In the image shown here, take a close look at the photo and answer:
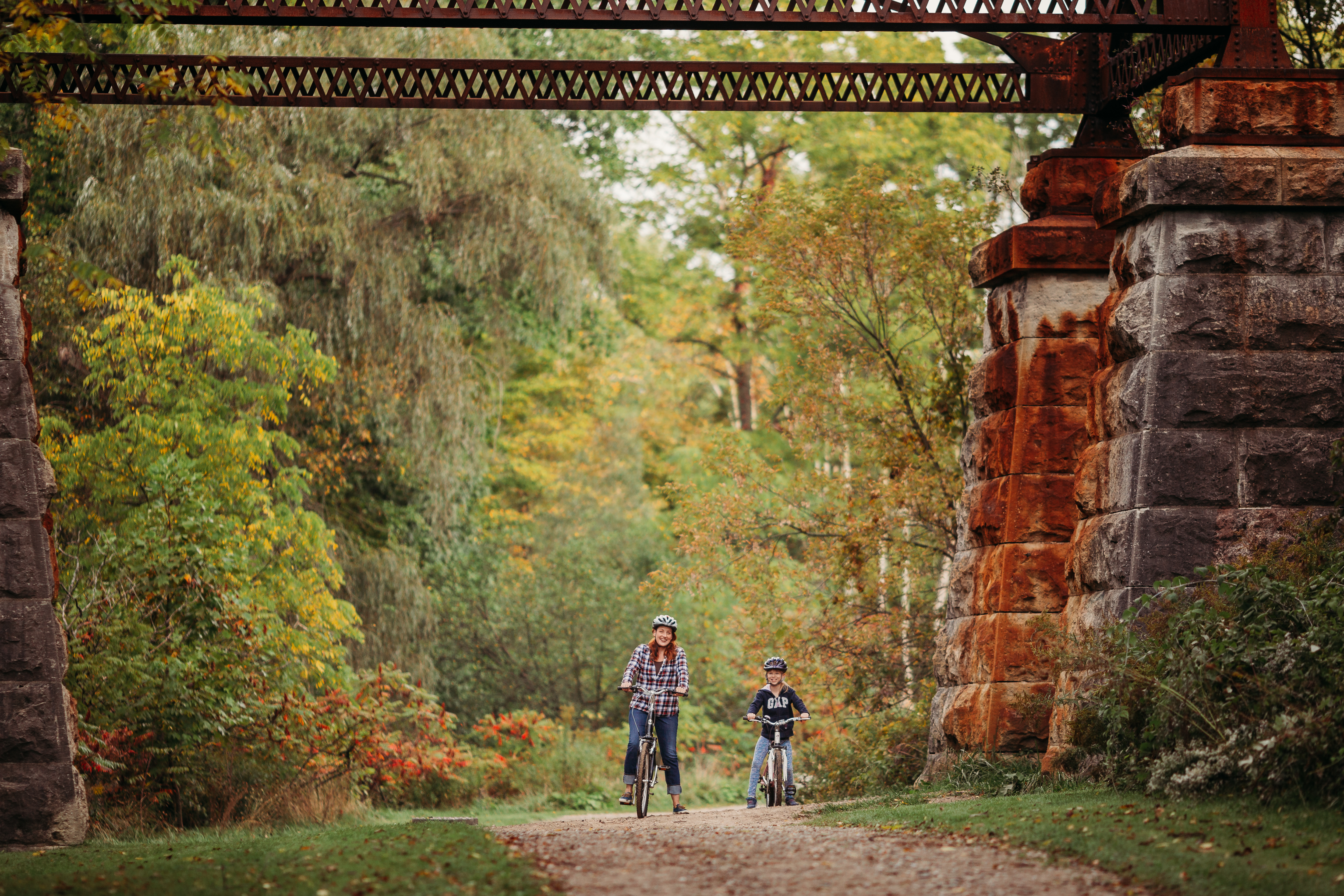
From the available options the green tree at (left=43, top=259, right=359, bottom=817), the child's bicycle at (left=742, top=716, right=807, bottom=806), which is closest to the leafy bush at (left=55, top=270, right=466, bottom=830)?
the green tree at (left=43, top=259, right=359, bottom=817)

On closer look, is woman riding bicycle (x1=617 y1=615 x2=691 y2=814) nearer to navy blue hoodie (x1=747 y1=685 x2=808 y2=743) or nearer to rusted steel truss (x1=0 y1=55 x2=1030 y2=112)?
navy blue hoodie (x1=747 y1=685 x2=808 y2=743)

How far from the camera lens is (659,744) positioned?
40.0 feet

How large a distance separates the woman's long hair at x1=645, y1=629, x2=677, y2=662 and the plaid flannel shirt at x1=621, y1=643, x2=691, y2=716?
0.04 ft

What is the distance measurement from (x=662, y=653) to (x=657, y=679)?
0.69 feet

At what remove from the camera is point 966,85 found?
11828 mm

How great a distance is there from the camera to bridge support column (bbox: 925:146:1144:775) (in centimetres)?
1155

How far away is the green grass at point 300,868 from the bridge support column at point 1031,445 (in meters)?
4.53

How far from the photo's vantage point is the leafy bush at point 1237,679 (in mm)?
7414

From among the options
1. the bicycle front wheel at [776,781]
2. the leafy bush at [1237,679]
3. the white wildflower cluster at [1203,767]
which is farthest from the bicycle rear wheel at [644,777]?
the white wildflower cluster at [1203,767]

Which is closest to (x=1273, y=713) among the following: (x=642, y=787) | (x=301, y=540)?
(x=642, y=787)

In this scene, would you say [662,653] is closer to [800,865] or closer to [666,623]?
[666,623]

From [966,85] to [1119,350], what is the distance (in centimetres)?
295

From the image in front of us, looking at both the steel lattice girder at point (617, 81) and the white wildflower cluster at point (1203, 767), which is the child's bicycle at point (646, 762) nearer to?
the white wildflower cluster at point (1203, 767)

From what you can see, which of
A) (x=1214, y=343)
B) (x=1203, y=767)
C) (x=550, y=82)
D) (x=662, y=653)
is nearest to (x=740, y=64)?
(x=550, y=82)
